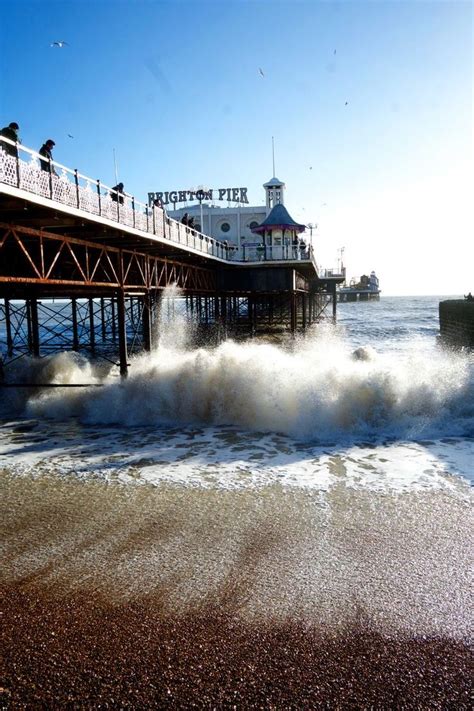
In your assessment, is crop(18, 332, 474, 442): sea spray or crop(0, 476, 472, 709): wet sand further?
crop(18, 332, 474, 442): sea spray

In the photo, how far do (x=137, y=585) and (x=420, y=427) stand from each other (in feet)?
29.6

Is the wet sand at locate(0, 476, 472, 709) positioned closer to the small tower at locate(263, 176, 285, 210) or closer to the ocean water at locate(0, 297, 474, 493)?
the ocean water at locate(0, 297, 474, 493)

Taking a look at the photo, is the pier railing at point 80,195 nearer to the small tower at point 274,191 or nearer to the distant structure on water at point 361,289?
the small tower at point 274,191

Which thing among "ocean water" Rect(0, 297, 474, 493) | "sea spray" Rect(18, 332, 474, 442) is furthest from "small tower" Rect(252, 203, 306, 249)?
"sea spray" Rect(18, 332, 474, 442)

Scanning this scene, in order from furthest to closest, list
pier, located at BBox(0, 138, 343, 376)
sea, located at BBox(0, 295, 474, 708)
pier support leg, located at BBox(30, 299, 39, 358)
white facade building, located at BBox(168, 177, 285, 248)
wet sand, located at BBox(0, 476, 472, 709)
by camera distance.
Result: white facade building, located at BBox(168, 177, 285, 248) < pier support leg, located at BBox(30, 299, 39, 358) < pier, located at BBox(0, 138, 343, 376) < sea, located at BBox(0, 295, 474, 708) < wet sand, located at BBox(0, 476, 472, 709)

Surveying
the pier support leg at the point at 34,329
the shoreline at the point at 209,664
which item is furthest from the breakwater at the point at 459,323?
the shoreline at the point at 209,664

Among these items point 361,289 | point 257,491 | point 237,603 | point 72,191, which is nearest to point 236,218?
point 72,191

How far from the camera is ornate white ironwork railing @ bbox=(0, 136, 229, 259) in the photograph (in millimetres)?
9477

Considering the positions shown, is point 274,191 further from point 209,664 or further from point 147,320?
point 209,664

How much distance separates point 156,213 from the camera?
1727cm

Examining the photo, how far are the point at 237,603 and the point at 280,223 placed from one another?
1205 inches

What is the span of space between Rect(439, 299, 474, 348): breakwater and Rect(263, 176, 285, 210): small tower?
16327mm

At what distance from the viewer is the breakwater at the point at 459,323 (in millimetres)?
31964

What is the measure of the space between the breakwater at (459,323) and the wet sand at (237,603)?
26.9 m
